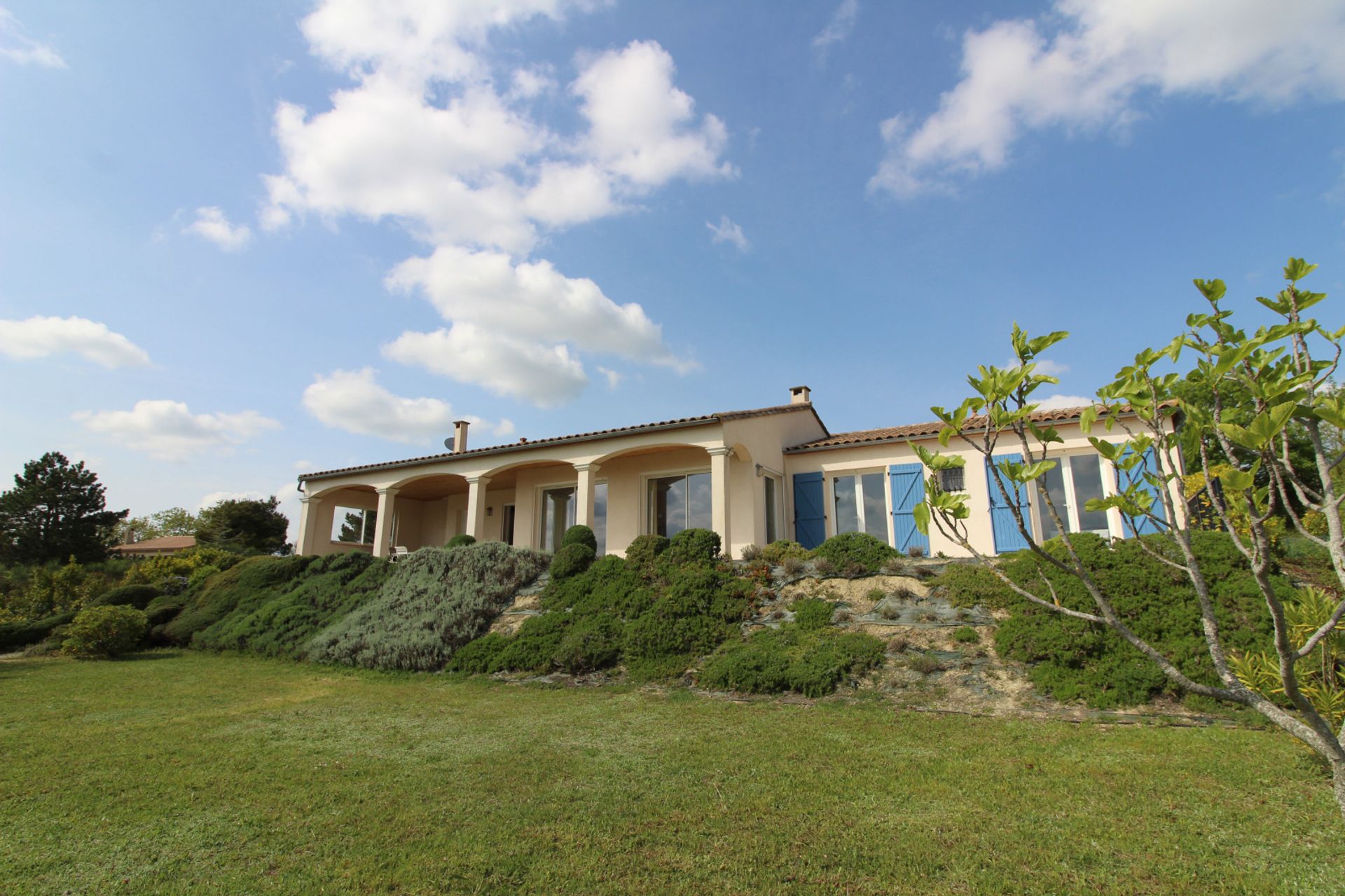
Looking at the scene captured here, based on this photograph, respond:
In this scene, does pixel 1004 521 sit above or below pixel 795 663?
above

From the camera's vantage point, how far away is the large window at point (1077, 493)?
12.2 meters

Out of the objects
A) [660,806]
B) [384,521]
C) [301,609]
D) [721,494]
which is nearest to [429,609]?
[301,609]

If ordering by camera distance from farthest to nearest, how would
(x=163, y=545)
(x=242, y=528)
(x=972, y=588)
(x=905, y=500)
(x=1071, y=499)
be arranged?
(x=163, y=545) → (x=242, y=528) → (x=905, y=500) → (x=1071, y=499) → (x=972, y=588)

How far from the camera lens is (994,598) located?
27.6 feet

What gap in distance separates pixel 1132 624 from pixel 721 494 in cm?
735

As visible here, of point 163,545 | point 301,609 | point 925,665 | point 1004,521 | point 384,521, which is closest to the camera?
point 925,665

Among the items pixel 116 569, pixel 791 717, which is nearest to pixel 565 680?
pixel 791 717

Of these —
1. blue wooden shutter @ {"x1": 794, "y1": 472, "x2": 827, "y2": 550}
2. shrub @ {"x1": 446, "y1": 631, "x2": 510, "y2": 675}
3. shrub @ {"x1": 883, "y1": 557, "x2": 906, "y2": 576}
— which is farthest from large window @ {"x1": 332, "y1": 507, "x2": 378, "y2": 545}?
shrub @ {"x1": 883, "y1": 557, "x2": 906, "y2": 576}

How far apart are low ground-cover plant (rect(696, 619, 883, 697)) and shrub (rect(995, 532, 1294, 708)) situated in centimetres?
163

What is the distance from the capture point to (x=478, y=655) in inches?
397

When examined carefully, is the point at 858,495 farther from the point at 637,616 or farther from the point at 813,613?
the point at 637,616

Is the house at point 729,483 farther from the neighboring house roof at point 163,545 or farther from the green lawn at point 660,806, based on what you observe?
the neighboring house roof at point 163,545

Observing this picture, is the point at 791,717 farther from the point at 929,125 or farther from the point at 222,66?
the point at 222,66

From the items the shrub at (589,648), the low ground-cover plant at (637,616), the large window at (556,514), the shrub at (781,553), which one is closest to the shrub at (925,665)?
the low ground-cover plant at (637,616)
